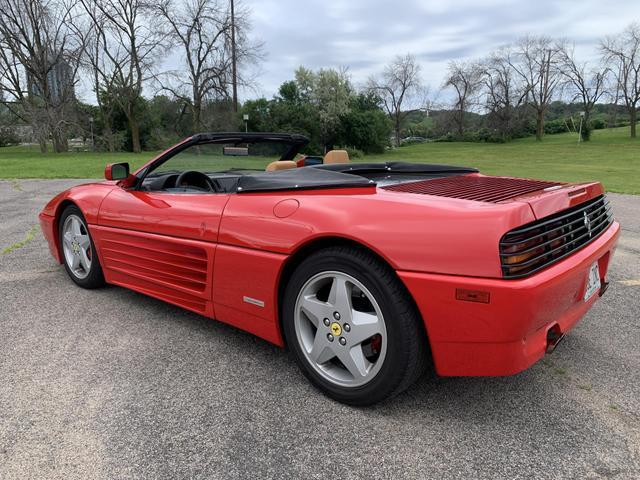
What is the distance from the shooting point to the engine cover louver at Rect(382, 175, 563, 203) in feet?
6.42

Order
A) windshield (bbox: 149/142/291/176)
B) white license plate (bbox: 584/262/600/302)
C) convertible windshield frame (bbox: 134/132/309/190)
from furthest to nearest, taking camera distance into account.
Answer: windshield (bbox: 149/142/291/176), convertible windshield frame (bbox: 134/132/309/190), white license plate (bbox: 584/262/600/302)

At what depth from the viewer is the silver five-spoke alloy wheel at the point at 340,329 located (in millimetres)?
1913

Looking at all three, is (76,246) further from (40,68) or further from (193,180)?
(40,68)

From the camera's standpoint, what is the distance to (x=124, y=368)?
7.82 ft

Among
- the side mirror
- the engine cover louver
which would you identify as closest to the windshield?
the side mirror

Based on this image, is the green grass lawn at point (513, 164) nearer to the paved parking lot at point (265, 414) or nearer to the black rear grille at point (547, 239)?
the paved parking lot at point (265, 414)

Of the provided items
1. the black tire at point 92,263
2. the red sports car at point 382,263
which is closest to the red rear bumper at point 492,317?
the red sports car at point 382,263

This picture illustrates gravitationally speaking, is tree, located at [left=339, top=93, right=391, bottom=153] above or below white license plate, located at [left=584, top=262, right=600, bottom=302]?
above

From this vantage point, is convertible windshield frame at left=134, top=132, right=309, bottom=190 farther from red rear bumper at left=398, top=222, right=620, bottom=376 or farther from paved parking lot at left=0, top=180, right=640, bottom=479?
red rear bumper at left=398, top=222, right=620, bottom=376

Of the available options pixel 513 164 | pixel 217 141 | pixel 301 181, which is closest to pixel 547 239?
pixel 301 181

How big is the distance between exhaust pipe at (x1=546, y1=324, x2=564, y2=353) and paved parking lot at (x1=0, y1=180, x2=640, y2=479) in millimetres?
346

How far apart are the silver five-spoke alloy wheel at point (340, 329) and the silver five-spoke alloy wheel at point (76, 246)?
222cm

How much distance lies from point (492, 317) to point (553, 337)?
383 millimetres

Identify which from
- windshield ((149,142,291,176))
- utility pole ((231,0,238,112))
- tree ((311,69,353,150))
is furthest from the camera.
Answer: tree ((311,69,353,150))
